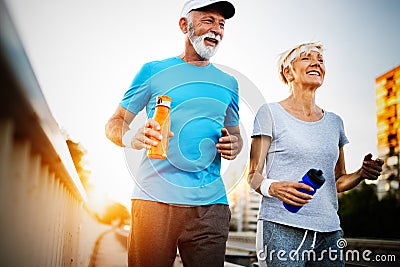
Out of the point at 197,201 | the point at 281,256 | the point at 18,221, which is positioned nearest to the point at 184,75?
the point at 197,201

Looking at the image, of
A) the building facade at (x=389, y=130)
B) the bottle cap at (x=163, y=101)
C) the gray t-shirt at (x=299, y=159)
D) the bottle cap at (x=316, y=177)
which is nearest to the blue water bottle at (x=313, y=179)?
the bottle cap at (x=316, y=177)

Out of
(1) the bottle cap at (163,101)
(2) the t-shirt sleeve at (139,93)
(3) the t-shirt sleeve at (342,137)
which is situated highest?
(2) the t-shirt sleeve at (139,93)

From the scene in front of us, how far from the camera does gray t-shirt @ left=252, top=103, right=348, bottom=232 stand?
7.09 ft

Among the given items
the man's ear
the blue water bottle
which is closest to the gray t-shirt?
the blue water bottle

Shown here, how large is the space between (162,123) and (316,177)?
667mm

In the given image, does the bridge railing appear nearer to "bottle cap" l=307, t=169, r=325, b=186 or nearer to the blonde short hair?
"bottle cap" l=307, t=169, r=325, b=186

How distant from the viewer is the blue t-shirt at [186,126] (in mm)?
2057

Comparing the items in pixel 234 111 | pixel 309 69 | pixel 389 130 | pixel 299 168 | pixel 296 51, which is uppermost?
pixel 389 130

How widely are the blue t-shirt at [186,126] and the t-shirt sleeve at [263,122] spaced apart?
0.49 ft

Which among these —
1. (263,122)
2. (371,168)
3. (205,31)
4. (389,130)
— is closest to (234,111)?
(263,122)

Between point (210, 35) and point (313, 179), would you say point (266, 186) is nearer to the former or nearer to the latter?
point (313, 179)

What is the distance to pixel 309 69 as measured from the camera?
244 centimetres

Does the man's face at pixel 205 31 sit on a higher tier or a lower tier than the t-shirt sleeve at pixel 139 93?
higher

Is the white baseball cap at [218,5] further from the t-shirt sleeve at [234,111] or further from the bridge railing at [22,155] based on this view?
the bridge railing at [22,155]
